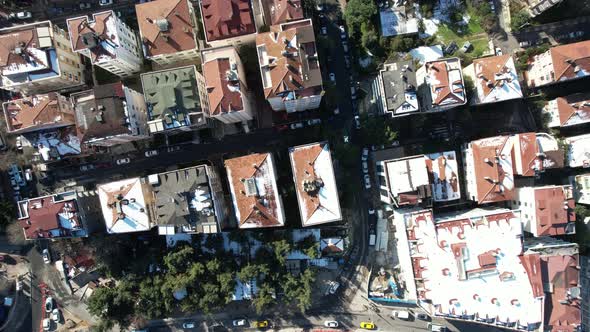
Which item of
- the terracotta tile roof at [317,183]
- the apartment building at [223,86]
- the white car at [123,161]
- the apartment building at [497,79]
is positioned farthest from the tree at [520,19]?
the white car at [123,161]

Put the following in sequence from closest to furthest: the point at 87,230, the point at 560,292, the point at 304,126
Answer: the point at 560,292
the point at 87,230
the point at 304,126

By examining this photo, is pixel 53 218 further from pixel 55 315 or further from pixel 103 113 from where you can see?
pixel 55 315

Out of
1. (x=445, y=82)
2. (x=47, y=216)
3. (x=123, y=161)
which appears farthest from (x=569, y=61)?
(x=47, y=216)

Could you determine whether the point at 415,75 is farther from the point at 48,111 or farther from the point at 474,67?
the point at 48,111

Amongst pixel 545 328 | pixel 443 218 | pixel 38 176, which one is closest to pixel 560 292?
pixel 545 328

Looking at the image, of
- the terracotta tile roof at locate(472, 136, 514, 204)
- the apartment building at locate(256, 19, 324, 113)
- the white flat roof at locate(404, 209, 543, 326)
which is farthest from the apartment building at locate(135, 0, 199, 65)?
the terracotta tile roof at locate(472, 136, 514, 204)

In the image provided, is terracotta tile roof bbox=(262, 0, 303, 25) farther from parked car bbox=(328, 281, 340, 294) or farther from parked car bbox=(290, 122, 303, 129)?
parked car bbox=(328, 281, 340, 294)

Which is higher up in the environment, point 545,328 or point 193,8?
point 193,8
